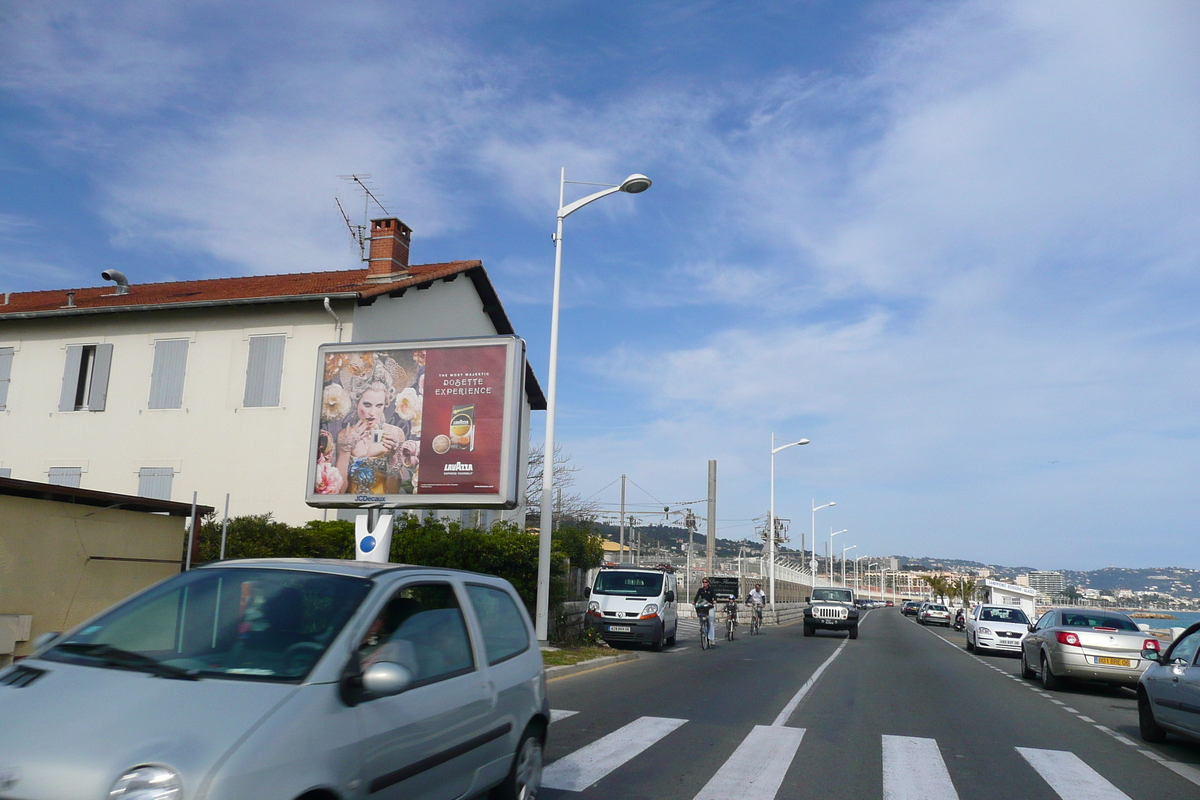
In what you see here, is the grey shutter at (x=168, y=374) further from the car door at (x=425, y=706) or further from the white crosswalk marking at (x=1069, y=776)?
the white crosswalk marking at (x=1069, y=776)

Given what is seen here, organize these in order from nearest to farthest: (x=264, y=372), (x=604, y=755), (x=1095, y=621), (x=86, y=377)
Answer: (x=604, y=755)
(x=1095, y=621)
(x=264, y=372)
(x=86, y=377)

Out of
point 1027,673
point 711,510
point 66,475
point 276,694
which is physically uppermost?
point 711,510

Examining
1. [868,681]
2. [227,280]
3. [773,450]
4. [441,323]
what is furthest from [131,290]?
[773,450]

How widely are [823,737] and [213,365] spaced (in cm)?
1888

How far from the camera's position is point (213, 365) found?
74.3 ft

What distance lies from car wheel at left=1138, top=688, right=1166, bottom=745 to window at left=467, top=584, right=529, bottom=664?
7479 millimetres

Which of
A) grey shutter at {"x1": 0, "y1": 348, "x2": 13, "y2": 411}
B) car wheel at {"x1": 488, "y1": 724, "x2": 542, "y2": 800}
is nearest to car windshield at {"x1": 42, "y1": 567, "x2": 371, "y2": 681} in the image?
car wheel at {"x1": 488, "y1": 724, "x2": 542, "y2": 800}

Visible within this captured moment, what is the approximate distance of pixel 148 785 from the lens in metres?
2.93

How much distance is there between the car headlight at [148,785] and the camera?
9.53ft

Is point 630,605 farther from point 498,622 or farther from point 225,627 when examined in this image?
point 225,627

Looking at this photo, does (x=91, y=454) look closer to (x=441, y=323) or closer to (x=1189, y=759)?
(x=441, y=323)

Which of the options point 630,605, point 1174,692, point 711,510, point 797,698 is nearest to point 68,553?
point 797,698

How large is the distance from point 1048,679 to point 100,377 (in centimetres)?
2321

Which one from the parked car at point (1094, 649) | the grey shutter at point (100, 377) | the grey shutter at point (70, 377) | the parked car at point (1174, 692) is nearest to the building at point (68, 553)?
the parked car at point (1174, 692)
